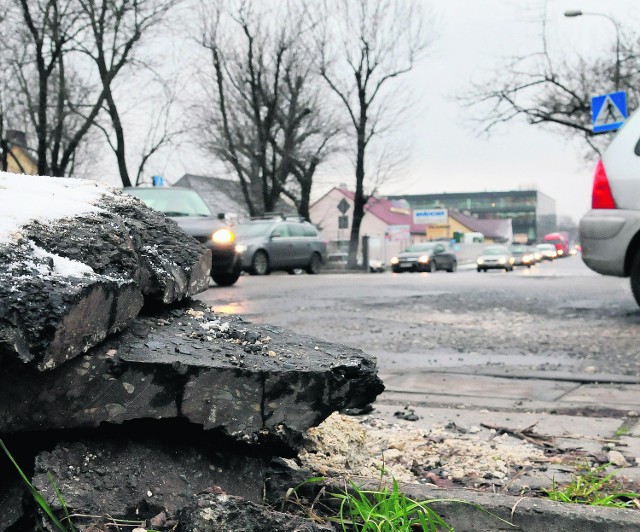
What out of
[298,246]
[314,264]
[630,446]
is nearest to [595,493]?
[630,446]

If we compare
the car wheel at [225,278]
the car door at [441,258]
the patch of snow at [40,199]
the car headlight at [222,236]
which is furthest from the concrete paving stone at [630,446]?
the car door at [441,258]

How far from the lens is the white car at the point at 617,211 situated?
6289 mm

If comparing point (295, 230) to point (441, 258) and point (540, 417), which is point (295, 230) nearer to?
point (441, 258)

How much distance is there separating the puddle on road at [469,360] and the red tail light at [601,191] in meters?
1.76

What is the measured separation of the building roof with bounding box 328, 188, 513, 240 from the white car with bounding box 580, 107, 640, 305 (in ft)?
162

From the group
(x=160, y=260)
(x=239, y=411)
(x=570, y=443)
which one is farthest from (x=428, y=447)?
(x=160, y=260)

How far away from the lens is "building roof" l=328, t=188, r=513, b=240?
7606 cm

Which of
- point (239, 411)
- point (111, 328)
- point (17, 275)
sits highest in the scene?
point (17, 275)

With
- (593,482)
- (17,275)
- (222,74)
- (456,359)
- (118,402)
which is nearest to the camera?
(17,275)

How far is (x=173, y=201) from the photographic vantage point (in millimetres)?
11930

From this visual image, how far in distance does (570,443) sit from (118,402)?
5.80 feet

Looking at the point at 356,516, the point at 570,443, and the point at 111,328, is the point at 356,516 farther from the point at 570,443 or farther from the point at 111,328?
the point at 570,443

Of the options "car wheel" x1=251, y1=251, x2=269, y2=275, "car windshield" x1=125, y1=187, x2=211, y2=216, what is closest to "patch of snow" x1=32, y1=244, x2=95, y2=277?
"car windshield" x1=125, y1=187, x2=211, y2=216

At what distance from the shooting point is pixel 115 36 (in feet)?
80.6
